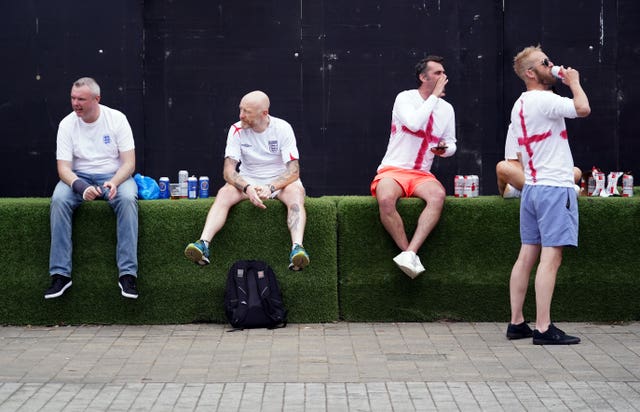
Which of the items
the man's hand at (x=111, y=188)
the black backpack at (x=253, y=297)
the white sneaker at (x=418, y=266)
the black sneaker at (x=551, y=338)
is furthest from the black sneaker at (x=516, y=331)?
the man's hand at (x=111, y=188)

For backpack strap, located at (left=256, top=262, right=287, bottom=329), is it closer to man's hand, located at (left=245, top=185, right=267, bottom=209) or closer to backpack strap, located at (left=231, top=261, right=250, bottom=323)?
backpack strap, located at (left=231, top=261, right=250, bottom=323)

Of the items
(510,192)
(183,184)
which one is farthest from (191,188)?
(510,192)

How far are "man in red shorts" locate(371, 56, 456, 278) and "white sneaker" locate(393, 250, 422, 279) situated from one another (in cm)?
5

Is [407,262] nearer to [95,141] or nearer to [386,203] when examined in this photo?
[386,203]

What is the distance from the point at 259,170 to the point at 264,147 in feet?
0.61

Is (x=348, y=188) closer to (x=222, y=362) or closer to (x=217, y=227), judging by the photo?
(x=217, y=227)

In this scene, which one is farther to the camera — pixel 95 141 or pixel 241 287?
pixel 95 141

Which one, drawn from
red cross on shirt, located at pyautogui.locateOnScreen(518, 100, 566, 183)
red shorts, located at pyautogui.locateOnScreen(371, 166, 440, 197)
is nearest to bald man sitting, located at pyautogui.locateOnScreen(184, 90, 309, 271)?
red shorts, located at pyautogui.locateOnScreen(371, 166, 440, 197)

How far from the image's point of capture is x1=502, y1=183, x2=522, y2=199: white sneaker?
8.80 m

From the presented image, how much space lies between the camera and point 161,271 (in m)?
8.80

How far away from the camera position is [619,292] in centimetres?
880

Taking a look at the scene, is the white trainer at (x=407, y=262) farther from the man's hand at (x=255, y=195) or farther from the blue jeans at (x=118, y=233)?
the blue jeans at (x=118, y=233)

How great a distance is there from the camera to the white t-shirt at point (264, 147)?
8.98 metres

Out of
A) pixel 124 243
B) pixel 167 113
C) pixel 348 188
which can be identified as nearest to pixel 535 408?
pixel 124 243
